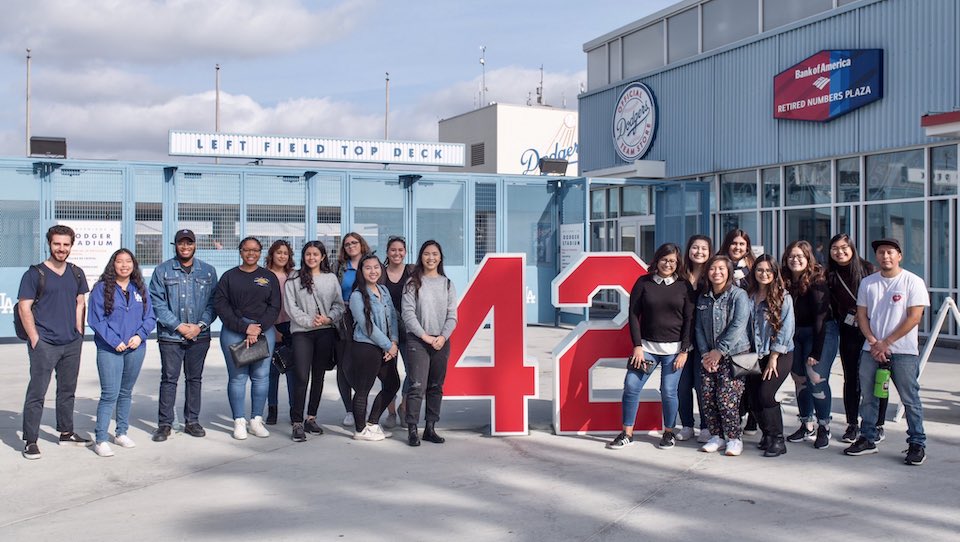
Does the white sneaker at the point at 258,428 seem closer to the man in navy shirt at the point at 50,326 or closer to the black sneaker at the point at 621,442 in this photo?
the man in navy shirt at the point at 50,326

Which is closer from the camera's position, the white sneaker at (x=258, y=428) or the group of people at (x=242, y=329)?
the group of people at (x=242, y=329)

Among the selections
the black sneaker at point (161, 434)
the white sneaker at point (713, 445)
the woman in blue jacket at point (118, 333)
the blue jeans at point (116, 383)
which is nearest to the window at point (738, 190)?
the white sneaker at point (713, 445)

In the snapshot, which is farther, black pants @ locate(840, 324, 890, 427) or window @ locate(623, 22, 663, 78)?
window @ locate(623, 22, 663, 78)

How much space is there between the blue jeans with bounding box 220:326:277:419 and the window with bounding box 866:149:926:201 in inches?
435

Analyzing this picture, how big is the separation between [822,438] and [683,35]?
555 inches

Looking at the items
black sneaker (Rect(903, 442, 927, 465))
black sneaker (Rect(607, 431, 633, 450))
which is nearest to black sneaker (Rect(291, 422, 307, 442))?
black sneaker (Rect(607, 431, 633, 450))

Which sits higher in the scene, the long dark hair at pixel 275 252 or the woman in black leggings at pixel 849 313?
the long dark hair at pixel 275 252

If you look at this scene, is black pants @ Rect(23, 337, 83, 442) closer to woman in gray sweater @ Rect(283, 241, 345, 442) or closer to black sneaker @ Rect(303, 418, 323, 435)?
woman in gray sweater @ Rect(283, 241, 345, 442)

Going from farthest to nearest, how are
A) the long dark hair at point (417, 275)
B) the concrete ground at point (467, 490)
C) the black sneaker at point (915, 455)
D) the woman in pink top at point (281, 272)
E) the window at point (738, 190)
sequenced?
the window at point (738, 190) → the woman in pink top at point (281, 272) → the long dark hair at point (417, 275) → the black sneaker at point (915, 455) → the concrete ground at point (467, 490)

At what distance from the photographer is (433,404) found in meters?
7.27

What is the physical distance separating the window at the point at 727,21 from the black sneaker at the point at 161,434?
1427cm

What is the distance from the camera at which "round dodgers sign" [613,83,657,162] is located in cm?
2003

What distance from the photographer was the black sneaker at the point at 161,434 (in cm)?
720

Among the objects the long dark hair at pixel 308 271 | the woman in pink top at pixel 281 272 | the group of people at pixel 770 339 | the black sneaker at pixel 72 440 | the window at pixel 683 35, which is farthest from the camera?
the window at pixel 683 35
